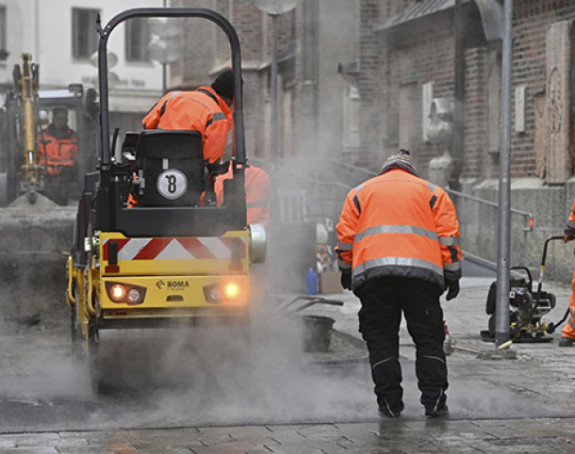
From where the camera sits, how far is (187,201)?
869cm

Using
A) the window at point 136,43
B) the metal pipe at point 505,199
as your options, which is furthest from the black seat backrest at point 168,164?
the window at point 136,43

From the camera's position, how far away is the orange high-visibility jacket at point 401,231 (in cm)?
786

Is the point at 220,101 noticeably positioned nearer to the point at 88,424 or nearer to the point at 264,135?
the point at 88,424

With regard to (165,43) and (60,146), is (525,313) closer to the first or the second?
(60,146)

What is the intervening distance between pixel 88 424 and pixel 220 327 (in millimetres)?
1275

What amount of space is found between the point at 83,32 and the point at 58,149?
51.4ft

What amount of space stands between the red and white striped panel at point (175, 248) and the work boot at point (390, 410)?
Result: 1351 millimetres

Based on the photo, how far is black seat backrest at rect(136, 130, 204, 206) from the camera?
860 centimetres

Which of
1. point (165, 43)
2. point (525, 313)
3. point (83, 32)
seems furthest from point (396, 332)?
point (83, 32)

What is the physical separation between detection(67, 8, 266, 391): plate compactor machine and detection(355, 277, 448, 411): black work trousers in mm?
900

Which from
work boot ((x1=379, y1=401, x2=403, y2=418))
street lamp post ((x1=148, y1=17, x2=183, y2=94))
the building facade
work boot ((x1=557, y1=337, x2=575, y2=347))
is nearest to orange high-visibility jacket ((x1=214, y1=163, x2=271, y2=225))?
work boot ((x1=557, y1=337, x2=575, y2=347))

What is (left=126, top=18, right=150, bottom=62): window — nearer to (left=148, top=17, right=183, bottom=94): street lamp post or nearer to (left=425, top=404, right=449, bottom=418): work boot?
(left=148, top=17, right=183, bottom=94): street lamp post

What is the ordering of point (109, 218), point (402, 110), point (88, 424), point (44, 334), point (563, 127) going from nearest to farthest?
point (88, 424) → point (109, 218) → point (44, 334) → point (563, 127) → point (402, 110)

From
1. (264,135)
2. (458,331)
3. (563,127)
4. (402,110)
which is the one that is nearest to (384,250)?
(458,331)
